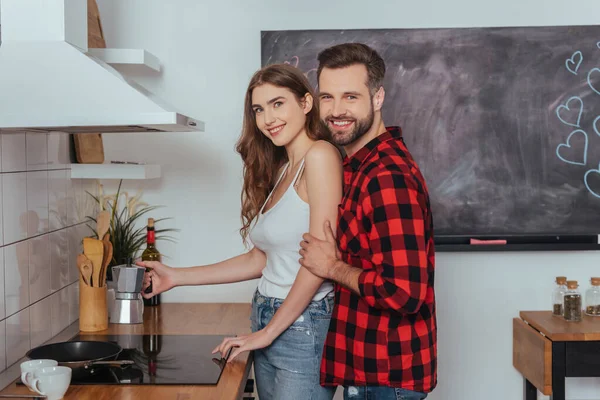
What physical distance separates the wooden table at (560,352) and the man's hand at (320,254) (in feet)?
3.91

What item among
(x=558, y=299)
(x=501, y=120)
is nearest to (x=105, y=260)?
(x=501, y=120)

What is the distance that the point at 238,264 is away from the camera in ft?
7.25

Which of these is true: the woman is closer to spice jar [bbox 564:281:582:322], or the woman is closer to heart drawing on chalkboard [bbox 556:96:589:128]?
spice jar [bbox 564:281:582:322]

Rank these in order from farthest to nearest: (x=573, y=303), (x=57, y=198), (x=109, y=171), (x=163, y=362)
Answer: (x=573, y=303) < (x=109, y=171) < (x=57, y=198) < (x=163, y=362)

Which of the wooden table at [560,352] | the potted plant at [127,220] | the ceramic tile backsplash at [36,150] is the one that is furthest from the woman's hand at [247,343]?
the wooden table at [560,352]

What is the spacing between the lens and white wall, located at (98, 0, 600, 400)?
9.23ft

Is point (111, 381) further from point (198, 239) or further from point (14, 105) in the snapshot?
point (198, 239)

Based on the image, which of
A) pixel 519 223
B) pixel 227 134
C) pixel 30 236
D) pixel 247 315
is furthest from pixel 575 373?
pixel 30 236

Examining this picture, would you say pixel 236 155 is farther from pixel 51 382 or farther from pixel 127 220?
pixel 51 382

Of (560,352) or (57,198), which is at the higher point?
(57,198)

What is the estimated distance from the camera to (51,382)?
1.51m

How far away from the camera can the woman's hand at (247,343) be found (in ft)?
5.87

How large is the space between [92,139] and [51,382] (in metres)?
1.27

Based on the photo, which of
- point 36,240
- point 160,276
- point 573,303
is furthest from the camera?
point 573,303
